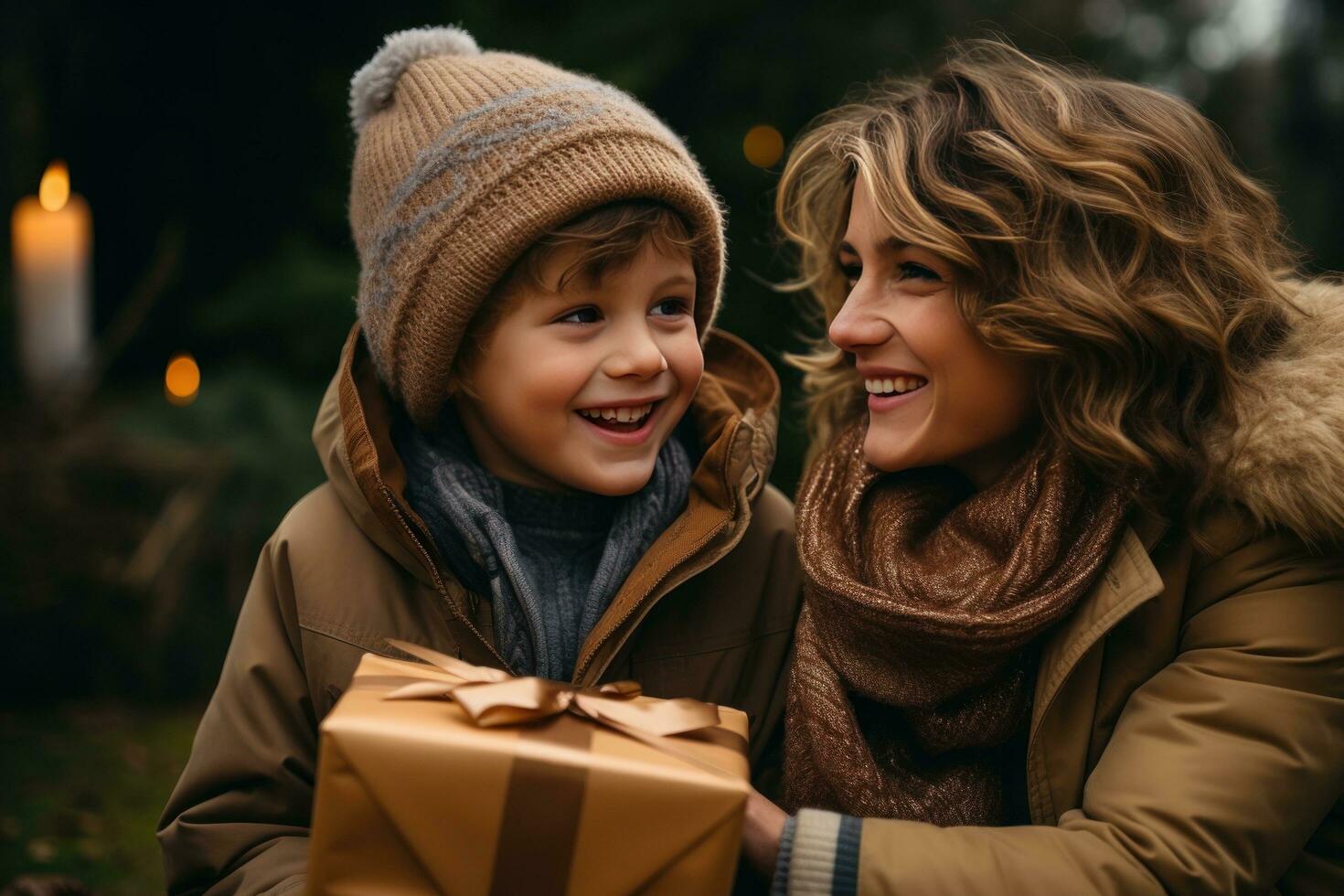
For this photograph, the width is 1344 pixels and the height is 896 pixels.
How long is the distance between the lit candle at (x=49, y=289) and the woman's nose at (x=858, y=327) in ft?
9.20

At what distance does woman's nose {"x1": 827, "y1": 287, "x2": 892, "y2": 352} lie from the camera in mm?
2246

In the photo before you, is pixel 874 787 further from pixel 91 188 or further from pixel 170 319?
pixel 91 188

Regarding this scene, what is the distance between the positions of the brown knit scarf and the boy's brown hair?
60 centimetres

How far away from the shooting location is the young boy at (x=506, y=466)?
218 centimetres

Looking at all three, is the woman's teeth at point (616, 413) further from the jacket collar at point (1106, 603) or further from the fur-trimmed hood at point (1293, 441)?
the fur-trimmed hood at point (1293, 441)

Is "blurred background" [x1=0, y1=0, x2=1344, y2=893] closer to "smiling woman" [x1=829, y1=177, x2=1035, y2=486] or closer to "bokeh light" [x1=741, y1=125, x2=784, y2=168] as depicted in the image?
"bokeh light" [x1=741, y1=125, x2=784, y2=168]

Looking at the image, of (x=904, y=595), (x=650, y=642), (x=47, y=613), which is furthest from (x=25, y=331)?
(x=904, y=595)

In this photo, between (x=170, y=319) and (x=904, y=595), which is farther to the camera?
(x=170, y=319)

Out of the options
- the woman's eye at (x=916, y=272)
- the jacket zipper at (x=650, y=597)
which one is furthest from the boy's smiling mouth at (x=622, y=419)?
the woman's eye at (x=916, y=272)

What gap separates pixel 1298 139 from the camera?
7566 mm

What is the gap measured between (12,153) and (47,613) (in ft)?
5.68

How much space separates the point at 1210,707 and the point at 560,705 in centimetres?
101

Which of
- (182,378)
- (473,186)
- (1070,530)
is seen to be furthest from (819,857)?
(182,378)

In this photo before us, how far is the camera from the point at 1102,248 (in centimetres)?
217
